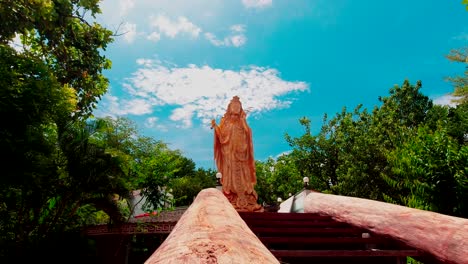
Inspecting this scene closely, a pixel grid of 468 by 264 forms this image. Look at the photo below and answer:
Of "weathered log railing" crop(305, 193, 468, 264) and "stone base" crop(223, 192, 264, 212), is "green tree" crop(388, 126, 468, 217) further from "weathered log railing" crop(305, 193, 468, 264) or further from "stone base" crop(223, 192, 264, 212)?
"stone base" crop(223, 192, 264, 212)

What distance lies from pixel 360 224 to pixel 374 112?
15248 millimetres

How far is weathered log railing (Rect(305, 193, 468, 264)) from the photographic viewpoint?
229 centimetres

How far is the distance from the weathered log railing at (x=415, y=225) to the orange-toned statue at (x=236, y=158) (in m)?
3.09

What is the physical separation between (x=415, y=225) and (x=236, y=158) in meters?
5.02

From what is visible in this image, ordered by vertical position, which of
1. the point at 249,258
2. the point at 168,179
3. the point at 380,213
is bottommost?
the point at 249,258

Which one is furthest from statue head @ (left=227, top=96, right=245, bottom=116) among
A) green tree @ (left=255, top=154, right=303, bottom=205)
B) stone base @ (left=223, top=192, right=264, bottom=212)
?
green tree @ (left=255, top=154, right=303, bottom=205)

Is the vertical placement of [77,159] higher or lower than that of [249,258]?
higher

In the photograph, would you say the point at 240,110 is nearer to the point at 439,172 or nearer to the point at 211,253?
the point at 439,172

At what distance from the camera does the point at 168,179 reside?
28.1 ft

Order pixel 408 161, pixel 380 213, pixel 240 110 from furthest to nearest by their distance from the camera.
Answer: pixel 240 110
pixel 408 161
pixel 380 213

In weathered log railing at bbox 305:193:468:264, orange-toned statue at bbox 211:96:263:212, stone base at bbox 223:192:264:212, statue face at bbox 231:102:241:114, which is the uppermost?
statue face at bbox 231:102:241:114

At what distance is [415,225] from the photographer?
2828mm

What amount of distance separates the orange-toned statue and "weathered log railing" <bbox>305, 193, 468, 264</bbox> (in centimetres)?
309

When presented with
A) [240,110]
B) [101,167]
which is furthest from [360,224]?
[101,167]
